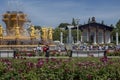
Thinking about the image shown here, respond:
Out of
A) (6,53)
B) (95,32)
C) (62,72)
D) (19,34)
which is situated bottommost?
(62,72)

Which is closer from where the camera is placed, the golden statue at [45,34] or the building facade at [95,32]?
the golden statue at [45,34]

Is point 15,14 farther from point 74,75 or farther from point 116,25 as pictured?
point 116,25

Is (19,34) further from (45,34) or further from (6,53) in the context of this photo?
(6,53)

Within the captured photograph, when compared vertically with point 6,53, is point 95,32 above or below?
above

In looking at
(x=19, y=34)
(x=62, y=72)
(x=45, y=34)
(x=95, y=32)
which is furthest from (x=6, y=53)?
(x=95, y=32)

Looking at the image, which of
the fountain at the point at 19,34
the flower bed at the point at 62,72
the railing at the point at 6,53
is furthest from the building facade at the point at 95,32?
the flower bed at the point at 62,72

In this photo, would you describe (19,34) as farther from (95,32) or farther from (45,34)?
(95,32)

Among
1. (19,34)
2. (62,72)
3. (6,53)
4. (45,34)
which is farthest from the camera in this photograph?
(45,34)

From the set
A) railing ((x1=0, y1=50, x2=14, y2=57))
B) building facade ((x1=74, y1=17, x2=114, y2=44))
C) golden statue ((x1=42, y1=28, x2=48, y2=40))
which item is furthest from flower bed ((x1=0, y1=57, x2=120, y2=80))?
building facade ((x1=74, y1=17, x2=114, y2=44))

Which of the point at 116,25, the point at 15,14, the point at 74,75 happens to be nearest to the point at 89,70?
the point at 74,75

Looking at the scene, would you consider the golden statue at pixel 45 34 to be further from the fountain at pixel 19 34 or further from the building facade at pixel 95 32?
the building facade at pixel 95 32

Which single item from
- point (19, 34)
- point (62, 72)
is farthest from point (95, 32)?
point (62, 72)

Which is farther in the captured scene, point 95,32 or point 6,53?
point 95,32

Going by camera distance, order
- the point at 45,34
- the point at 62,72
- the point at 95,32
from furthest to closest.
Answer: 1. the point at 95,32
2. the point at 45,34
3. the point at 62,72
